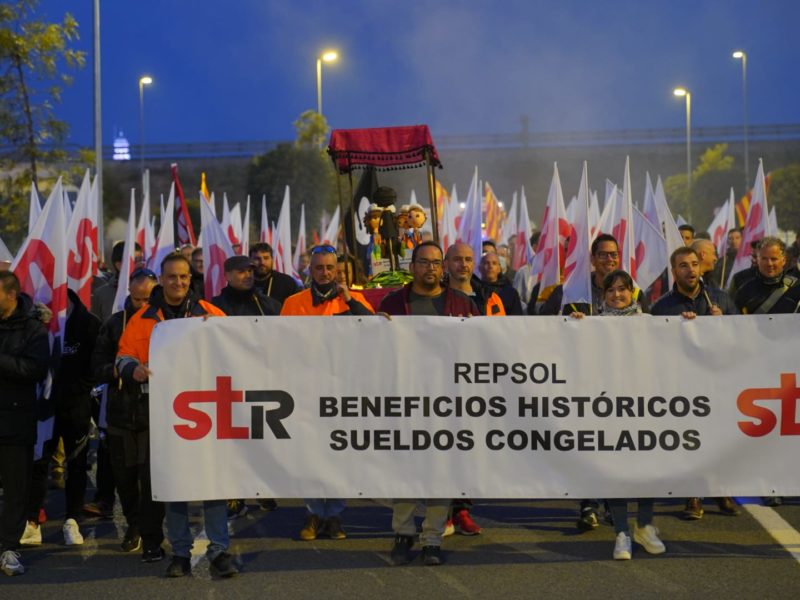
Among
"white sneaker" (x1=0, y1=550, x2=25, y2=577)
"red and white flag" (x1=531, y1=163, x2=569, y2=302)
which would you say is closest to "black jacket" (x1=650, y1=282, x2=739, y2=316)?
"red and white flag" (x1=531, y1=163, x2=569, y2=302)

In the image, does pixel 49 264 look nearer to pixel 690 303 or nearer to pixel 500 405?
pixel 500 405

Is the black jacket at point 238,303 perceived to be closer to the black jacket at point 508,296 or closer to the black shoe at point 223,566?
the black shoe at point 223,566

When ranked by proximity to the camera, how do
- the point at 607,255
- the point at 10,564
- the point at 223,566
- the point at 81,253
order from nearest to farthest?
the point at 223,566, the point at 10,564, the point at 607,255, the point at 81,253

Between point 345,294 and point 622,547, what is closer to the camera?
point 622,547

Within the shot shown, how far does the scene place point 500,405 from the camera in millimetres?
6906

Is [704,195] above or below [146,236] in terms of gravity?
above

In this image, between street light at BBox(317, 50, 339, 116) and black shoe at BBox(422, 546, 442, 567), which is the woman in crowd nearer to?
black shoe at BBox(422, 546, 442, 567)

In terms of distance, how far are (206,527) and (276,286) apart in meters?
3.71

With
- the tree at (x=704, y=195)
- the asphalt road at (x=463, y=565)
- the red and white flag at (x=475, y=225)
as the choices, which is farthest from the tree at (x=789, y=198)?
the asphalt road at (x=463, y=565)

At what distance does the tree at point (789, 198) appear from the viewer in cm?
4250

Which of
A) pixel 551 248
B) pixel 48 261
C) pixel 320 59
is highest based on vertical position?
pixel 320 59

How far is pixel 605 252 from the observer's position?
852 cm

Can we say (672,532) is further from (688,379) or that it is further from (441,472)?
(441,472)

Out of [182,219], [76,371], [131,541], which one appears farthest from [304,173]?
[131,541]
